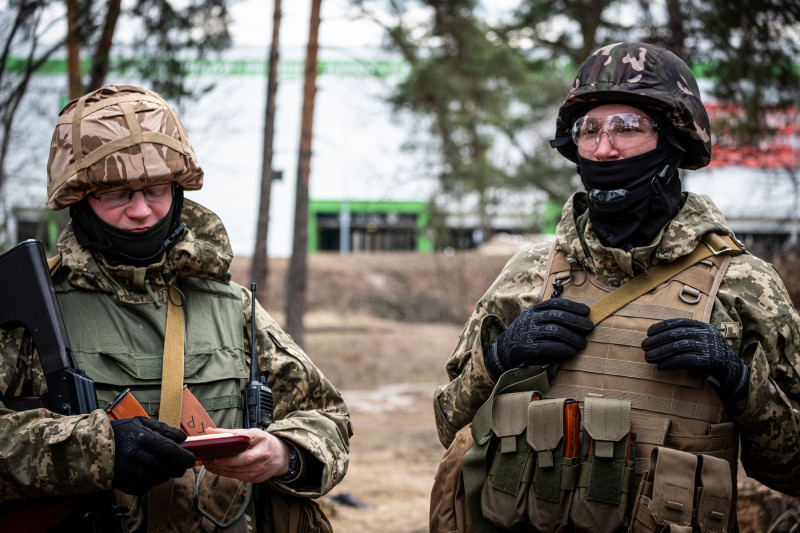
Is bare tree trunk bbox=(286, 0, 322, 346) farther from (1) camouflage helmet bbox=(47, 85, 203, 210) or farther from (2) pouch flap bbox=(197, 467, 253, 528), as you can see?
(2) pouch flap bbox=(197, 467, 253, 528)

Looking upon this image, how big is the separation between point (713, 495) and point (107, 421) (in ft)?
6.22

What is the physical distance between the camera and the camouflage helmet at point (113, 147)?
2.85 m

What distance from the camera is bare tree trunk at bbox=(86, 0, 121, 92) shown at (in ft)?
31.4

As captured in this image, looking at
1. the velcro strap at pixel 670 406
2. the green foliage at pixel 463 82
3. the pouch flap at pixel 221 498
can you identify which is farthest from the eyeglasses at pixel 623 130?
the green foliage at pixel 463 82

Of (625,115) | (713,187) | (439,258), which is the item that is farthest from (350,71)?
(625,115)

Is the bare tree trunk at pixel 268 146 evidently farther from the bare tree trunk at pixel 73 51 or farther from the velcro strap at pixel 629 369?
the velcro strap at pixel 629 369

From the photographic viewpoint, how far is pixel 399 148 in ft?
72.6

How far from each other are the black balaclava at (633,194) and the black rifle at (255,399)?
4.18 ft

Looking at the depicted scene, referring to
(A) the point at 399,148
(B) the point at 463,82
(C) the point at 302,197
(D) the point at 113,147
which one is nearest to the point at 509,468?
(D) the point at 113,147

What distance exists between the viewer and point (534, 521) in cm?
288

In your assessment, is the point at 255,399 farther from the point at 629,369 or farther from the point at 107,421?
the point at 629,369

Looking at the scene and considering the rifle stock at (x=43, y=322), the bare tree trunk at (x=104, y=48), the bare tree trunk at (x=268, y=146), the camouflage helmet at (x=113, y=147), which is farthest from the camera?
the bare tree trunk at (x=268, y=146)

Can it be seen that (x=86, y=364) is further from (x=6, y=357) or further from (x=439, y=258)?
(x=439, y=258)

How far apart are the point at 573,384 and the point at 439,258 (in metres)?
24.1
